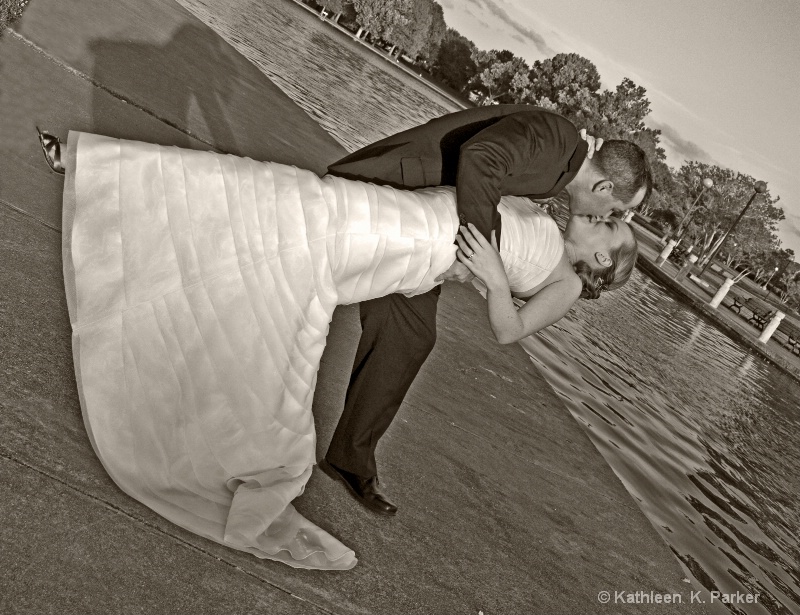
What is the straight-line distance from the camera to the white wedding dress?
2664 mm

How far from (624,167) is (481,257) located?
0.83 meters

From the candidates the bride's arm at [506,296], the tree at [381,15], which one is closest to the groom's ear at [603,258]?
the bride's arm at [506,296]

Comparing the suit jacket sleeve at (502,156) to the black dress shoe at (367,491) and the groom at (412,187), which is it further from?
the black dress shoe at (367,491)

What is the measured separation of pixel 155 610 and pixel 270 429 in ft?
2.55

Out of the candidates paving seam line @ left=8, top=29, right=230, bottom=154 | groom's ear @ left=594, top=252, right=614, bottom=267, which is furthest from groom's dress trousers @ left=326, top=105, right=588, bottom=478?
paving seam line @ left=8, top=29, right=230, bottom=154

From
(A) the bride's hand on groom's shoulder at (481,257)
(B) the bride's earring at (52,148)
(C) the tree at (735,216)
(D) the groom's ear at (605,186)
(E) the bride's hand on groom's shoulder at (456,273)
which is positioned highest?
(C) the tree at (735,216)

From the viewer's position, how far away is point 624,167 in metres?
3.37

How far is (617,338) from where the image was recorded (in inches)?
554

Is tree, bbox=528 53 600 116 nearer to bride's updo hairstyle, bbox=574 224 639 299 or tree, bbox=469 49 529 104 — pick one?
tree, bbox=469 49 529 104

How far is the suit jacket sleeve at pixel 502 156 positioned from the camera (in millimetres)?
3010

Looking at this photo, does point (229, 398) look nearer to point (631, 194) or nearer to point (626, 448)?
point (631, 194)

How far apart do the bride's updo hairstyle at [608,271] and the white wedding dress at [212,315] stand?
948mm

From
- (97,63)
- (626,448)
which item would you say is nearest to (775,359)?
(626,448)

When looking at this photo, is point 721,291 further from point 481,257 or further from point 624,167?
point 481,257
